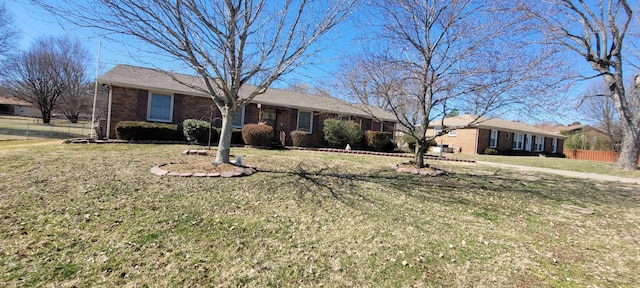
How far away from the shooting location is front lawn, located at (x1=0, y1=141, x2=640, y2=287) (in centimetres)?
264

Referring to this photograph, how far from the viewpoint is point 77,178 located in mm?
4992

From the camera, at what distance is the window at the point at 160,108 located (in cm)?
1355

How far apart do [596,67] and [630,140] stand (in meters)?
3.73

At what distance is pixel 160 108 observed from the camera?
13.8 metres

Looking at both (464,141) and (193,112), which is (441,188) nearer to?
(193,112)

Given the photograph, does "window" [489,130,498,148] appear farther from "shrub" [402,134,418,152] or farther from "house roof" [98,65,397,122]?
"house roof" [98,65,397,122]

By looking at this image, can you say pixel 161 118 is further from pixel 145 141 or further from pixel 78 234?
pixel 78 234

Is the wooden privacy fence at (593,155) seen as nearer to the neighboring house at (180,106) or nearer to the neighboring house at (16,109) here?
the neighboring house at (180,106)

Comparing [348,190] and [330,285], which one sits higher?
[348,190]

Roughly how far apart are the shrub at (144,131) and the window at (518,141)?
29.1m

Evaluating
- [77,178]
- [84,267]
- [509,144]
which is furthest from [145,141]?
[509,144]

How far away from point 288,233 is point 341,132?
42.3 feet

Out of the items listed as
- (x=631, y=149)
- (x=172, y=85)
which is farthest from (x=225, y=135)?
(x=631, y=149)

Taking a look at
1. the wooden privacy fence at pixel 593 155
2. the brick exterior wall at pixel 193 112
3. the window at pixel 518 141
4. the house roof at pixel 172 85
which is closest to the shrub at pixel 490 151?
the window at pixel 518 141
